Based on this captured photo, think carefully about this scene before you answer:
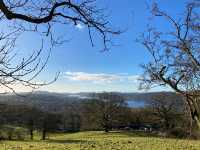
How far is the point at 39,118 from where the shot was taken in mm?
75625

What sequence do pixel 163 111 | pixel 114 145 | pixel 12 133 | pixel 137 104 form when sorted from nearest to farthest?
1. pixel 114 145
2. pixel 12 133
3. pixel 163 111
4. pixel 137 104

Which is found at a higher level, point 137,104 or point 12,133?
point 137,104

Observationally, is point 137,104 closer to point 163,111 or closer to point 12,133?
point 163,111

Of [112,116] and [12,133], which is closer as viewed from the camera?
[12,133]

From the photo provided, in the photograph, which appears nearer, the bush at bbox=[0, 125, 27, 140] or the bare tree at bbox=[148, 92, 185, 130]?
the bush at bbox=[0, 125, 27, 140]

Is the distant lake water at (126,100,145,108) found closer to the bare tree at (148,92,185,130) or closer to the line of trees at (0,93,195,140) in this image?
the line of trees at (0,93,195,140)

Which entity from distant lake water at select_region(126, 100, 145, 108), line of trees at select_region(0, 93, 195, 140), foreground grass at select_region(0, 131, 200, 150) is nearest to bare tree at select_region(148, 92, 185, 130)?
line of trees at select_region(0, 93, 195, 140)

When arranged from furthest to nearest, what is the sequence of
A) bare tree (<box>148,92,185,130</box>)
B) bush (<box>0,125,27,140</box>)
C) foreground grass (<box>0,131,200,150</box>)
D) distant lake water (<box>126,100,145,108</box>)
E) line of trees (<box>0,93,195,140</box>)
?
distant lake water (<box>126,100,145,108</box>)
bare tree (<box>148,92,185,130</box>)
line of trees (<box>0,93,195,140</box>)
bush (<box>0,125,27,140</box>)
foreground grass (<box>0,131,200,150</box>)

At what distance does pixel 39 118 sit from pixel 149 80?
63020 millimetres

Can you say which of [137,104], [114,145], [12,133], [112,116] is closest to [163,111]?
[112,116]

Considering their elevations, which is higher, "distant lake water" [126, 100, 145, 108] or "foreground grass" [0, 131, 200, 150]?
"distant lake water" [126, 100, 145, 108]

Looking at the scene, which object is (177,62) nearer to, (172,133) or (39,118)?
(172,133)

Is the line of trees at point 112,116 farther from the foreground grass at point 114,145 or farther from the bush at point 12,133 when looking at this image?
the foreground grass at point 114,145

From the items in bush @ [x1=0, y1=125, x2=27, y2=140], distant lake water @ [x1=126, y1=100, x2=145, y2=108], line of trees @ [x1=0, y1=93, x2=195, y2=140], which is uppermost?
distant lake water @ [x1=126, y1=100, x2=145, y2=108]
